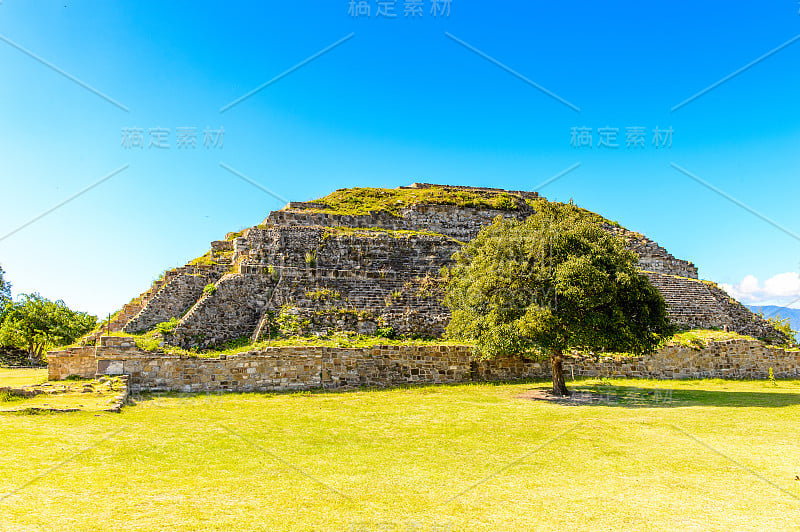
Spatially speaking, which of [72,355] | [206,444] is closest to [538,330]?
[206,444]

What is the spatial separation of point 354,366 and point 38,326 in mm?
27317

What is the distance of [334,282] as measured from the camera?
2225cm

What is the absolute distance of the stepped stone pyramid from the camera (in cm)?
1986

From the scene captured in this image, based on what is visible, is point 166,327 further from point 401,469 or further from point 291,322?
point 401,469

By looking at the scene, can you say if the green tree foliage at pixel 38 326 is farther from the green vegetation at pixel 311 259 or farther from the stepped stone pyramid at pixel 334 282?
the green vegetation at pixel 311 259

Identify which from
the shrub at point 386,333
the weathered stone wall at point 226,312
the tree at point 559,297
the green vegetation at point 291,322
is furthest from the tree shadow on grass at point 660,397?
the weathered stone wall at point 226,312

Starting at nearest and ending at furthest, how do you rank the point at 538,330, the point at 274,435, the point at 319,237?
the point at 274,435
the point at 538,330
the point at 319,237

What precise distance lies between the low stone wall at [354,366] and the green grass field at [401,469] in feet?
9.04

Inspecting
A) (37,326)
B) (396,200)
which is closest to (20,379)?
(37,326)

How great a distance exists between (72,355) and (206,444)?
33.6 feet

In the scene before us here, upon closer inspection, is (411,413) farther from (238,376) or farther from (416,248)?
(416,248)

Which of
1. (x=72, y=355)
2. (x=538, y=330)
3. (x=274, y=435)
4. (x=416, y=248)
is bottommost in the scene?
(x=274, y=435)

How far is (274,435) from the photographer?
1049cm

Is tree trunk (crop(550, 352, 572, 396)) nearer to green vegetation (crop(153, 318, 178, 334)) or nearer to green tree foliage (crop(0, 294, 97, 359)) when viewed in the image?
green vegetation (crop(153, 318, 178, 334))
